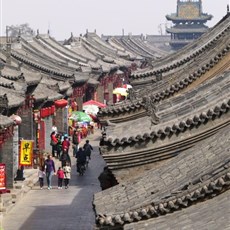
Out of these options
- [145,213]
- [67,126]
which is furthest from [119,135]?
[67,126]

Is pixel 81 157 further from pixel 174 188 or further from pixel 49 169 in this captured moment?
pixel 174 188

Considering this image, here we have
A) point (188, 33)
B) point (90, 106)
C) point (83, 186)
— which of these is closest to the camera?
point (83, 186)

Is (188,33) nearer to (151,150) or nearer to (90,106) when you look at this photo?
(90,106)

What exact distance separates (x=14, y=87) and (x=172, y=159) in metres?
16.4

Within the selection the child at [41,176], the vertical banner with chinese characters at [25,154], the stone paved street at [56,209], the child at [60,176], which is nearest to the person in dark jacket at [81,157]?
the stone paved street at [56,209]

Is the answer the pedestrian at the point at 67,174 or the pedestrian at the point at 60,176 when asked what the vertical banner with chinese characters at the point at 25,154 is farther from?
the pedestrian at the point at 67,174

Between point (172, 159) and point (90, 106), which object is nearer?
point (172, 159)

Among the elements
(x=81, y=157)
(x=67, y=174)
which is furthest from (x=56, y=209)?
(x=81, y=157)

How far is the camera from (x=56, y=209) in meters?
25.9

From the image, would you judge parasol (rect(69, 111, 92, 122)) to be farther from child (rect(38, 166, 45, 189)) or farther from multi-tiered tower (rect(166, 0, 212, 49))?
multi-tiered tower (rect(166, 0, 212, 49))

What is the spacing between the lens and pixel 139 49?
100062 millimetres

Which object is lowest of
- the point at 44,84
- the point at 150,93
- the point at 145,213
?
the point at 145,213

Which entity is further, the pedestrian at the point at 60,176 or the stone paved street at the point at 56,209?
the pedestrian at the point at 60,176

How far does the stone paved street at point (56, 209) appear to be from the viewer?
76.9 feet
